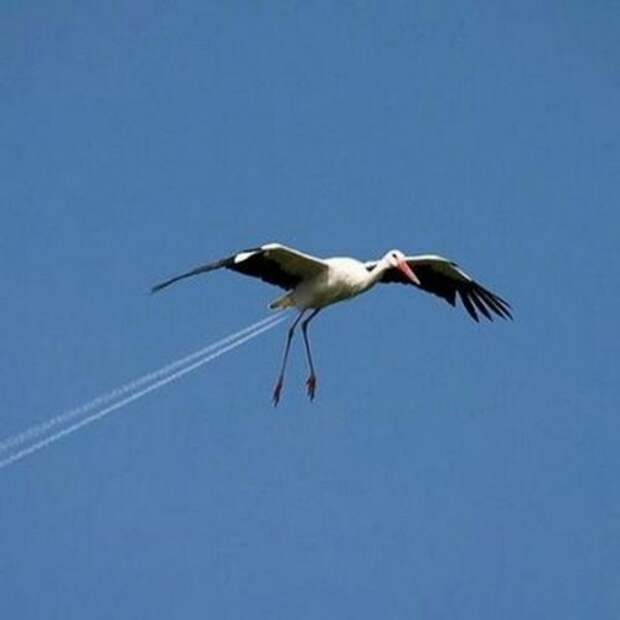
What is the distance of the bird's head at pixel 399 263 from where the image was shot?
46406 mm

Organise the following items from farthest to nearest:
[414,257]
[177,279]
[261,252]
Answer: [414,257], [261,252], [177,279]

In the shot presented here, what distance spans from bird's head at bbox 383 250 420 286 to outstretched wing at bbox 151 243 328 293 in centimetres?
221

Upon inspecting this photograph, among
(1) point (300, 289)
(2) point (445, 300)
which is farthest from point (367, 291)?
(2) point (445, 300)

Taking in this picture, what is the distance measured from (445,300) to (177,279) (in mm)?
10935

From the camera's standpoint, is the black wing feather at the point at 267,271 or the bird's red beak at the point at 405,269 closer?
the black wing feather at the point at 267,271

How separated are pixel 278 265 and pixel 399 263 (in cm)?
337

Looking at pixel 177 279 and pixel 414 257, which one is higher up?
pixel 414 257

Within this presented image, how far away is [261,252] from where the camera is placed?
43.8m

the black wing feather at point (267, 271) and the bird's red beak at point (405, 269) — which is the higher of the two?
the bird's red beak at point (405, 269)

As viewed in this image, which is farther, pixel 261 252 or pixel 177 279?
pixel 261 252

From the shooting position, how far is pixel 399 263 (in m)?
46.9

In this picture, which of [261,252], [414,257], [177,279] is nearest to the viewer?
[177,279]

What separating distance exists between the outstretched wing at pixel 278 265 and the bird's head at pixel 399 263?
2.21 m

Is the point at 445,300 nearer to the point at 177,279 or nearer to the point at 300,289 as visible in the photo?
the point at 300,289
